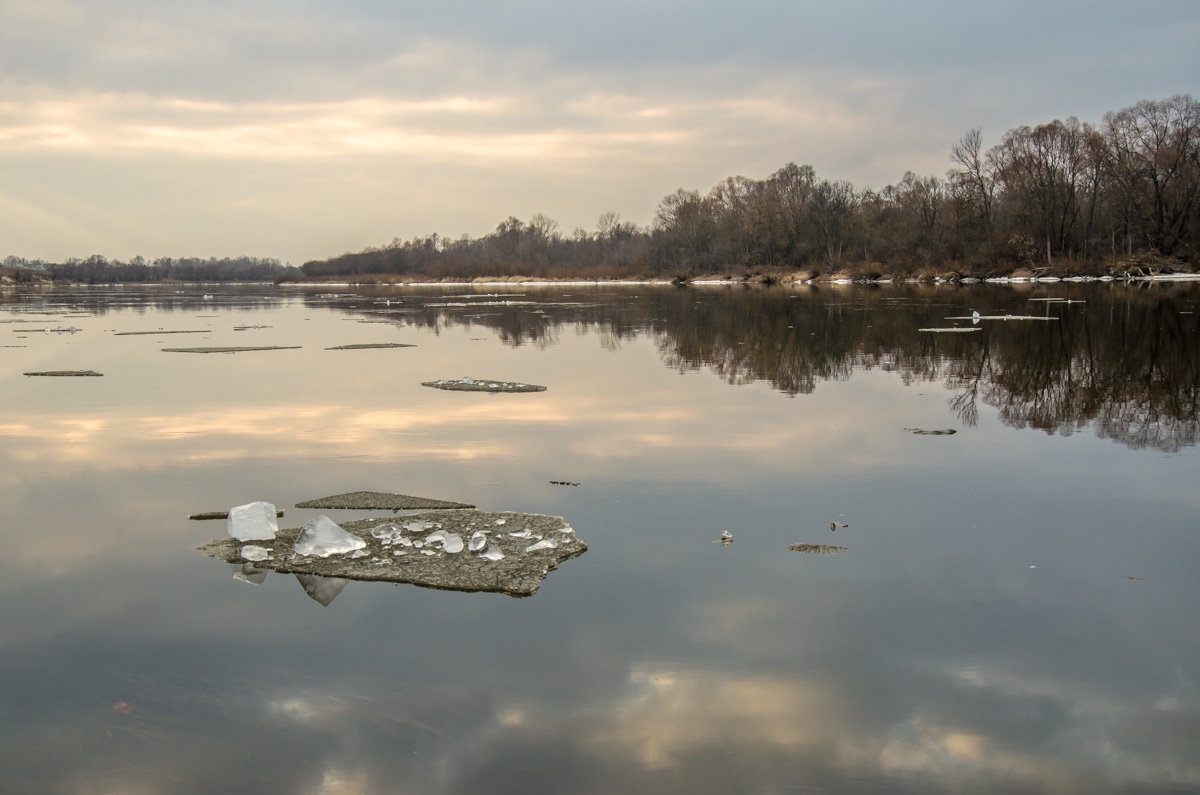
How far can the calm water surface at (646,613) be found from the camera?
11.6 ft

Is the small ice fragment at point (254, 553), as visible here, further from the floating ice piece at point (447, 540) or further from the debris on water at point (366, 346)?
the debris on water at point (366, 346)

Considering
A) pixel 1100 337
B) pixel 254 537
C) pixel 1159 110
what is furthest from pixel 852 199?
pixel 254 537

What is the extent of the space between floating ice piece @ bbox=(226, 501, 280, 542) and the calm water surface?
33 cm

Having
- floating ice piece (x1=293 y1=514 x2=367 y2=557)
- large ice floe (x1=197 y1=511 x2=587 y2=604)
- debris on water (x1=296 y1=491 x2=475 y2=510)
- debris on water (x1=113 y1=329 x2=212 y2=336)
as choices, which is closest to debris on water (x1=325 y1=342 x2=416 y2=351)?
debris on water (x1=113 y1=329 x2=212 y2=336)

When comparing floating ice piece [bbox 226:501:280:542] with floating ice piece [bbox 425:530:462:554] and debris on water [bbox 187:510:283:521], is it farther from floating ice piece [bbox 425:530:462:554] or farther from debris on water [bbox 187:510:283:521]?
floating ice piece [bbox 425:530:462:554]

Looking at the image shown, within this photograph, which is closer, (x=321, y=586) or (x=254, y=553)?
(x=321, y=586)

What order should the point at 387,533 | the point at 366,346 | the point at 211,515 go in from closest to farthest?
the point at 387,533, the point at 211,515, the point at 366,346

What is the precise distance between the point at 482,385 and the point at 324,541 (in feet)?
26.4

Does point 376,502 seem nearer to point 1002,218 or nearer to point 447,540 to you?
point 447,540

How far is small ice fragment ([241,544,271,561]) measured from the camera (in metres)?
5.98

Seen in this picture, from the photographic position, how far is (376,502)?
723 centimetres

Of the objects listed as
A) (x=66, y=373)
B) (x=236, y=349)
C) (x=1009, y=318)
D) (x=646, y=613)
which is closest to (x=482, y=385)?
(x=66, y=373)

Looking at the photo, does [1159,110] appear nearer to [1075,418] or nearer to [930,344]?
[930,344]

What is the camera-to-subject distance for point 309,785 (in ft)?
11.2
